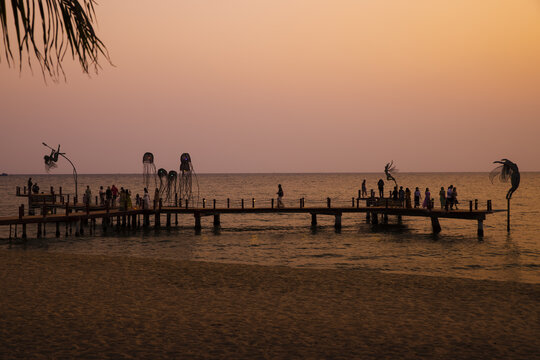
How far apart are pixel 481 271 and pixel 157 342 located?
20.2 meters

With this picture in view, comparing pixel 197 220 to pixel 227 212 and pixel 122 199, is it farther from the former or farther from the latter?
pixel 122 199

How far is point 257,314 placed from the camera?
1315 centimetres

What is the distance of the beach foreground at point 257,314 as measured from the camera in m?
10.1

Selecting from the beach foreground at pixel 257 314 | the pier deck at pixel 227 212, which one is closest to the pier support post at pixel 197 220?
the pier deck at pixel 227 212

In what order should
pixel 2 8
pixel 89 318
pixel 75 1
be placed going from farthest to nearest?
1. pixel 89 318
2. pixel 75 1
3. pixel 2 8

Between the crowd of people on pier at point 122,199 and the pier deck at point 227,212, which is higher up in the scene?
the crowd of people on pier at point 122,199

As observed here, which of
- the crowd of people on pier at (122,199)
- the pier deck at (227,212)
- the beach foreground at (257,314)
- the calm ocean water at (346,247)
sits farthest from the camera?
the crowd of people on pier at (122,199)

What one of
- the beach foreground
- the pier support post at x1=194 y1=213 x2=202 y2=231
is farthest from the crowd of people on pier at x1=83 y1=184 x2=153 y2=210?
the beach foreground

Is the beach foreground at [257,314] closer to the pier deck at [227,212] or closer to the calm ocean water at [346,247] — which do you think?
the calm ocean water at [346,247]

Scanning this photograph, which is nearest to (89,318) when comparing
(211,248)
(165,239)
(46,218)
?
(211,248)

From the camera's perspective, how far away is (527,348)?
10281 mm

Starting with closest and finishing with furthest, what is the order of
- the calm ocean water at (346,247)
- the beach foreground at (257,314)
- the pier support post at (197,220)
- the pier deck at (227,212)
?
the beach foreground at (257,314), the calm ocean water at (346,247), the pier deck at (227,212), the pier support post at (197,220)

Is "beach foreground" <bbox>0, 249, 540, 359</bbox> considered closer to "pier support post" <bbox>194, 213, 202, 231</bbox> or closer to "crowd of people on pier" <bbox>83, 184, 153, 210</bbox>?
"crowd of people on pier" <bbox>83, 184, 153, 210</bbox>

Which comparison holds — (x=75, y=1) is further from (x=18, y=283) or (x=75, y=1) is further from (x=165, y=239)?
(x=165, y=239)
